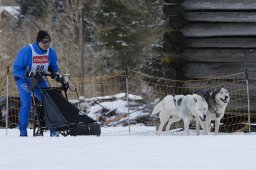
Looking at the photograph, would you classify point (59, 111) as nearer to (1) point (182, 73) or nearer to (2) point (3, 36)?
(1) point (182, 73)

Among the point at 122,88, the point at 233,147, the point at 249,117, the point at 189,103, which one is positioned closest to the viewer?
the point at 233,147

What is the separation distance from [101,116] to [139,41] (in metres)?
11.0

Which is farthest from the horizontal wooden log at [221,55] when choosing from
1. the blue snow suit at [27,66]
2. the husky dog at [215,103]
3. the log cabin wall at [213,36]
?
the blue snow suit at [27,66]

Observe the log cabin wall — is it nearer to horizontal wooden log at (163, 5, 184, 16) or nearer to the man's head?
horizontal wooden log at (163, 5, 184, 16)

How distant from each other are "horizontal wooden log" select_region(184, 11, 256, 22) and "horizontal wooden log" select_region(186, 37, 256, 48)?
0.32m

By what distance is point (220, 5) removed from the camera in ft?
35.7

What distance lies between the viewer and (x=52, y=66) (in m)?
8.93

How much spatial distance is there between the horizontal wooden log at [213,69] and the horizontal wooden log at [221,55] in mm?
75

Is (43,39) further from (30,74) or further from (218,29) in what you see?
(218,29)

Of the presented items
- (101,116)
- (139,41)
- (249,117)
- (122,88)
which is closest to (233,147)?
(249,117)

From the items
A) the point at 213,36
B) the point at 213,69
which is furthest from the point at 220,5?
the point at 213,69

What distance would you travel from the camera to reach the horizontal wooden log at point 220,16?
424 inches

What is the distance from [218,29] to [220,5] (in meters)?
0.39

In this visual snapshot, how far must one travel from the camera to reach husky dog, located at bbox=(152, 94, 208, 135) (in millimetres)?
9719
